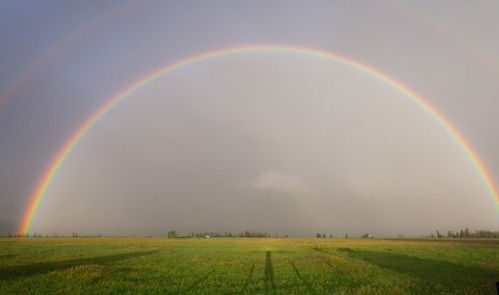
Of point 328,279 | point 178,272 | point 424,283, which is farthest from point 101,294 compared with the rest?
point 424,283

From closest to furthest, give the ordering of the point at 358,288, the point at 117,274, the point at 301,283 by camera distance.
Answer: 1. the point at 358,288
2. the point at 301,283
3. the point at 117,274

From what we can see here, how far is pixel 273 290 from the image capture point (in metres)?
22.7

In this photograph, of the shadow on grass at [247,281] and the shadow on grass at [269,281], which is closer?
the shadow on grass at [247,281]

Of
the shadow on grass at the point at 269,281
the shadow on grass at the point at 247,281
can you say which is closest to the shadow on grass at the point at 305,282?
the shadow on grass at the point at 269,281

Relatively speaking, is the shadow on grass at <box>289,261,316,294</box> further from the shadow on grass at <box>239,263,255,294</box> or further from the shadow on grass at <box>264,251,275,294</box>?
the shadow on grass at <box>239,263,255,294</box>

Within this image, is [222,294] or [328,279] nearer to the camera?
[222,294]

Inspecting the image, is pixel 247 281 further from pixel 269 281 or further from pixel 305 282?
pixel 305 282

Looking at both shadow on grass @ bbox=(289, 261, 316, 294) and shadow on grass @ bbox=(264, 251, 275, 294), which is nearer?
shadow on grass @ bbox=(289, 261, 316, 294)

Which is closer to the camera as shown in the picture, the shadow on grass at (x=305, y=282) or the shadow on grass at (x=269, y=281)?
the shadow on grass at (x=305, y=282)

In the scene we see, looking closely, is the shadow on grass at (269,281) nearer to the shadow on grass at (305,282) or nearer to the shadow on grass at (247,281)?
the shadow on grass at (247,281)

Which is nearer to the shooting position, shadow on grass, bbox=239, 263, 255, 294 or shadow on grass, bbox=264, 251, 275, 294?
shadow on grass, bbox=239, 263, 255, 294

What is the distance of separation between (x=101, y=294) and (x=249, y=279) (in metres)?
10.8

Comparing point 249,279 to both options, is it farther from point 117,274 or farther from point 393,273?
point 393,273

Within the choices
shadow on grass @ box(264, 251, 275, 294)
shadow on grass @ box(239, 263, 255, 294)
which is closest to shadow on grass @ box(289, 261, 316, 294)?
shadow on grass @ box(264, 251, 275, 294)
